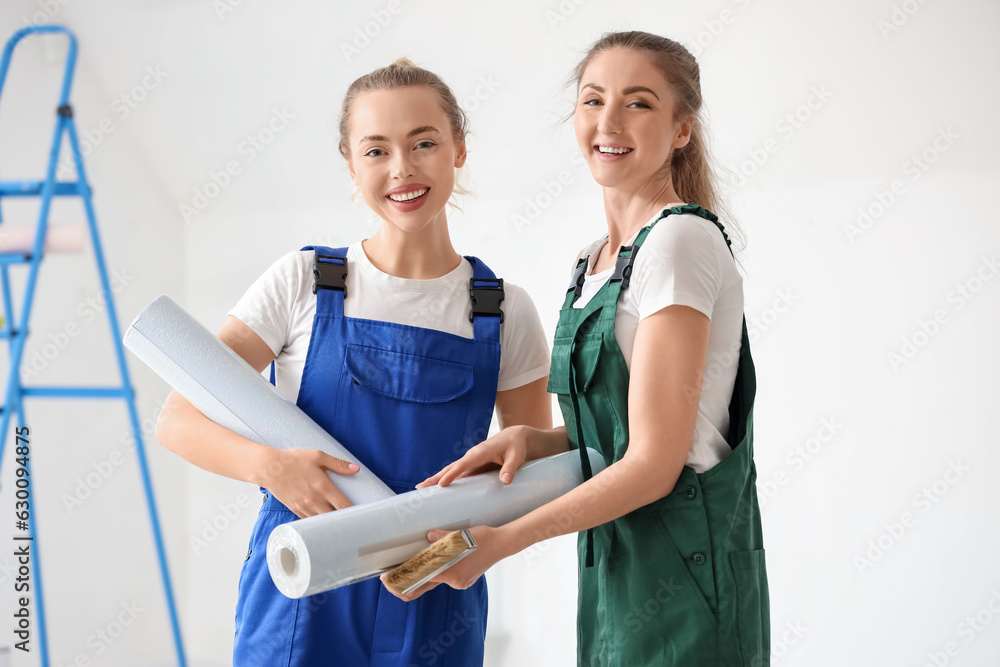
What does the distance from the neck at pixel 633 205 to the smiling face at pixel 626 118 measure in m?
0.03

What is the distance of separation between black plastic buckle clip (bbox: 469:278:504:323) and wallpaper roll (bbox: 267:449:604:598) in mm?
346

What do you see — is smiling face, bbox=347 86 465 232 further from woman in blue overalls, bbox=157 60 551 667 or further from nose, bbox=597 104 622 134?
nose, bbox=597 104 622 134

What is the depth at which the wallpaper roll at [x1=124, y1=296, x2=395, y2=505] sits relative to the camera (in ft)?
3.93

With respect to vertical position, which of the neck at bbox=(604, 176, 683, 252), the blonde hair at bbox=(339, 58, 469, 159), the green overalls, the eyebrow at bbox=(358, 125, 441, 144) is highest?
the blonde hair at bbox=(339, 58, 469, 159)

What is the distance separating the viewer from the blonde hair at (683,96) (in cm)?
124

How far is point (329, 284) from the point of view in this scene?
1.37 m

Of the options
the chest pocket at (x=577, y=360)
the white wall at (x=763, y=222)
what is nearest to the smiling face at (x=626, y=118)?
the chest pocket at (x=577, y=360)

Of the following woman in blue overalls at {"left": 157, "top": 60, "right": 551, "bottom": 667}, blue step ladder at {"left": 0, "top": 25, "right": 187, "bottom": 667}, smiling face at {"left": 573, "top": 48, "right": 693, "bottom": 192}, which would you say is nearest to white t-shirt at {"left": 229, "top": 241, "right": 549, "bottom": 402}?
woman in blue overalls at {"left": 157, "top": 60, "right": 551, "bottom": 667}

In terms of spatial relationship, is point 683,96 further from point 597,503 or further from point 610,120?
point 597,503

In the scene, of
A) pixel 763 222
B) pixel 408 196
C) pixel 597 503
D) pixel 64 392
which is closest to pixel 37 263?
pixel 64 392

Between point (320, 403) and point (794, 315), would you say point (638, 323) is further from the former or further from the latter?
point (794, 315)

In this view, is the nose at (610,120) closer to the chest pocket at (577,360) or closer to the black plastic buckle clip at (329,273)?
the chest pocket at (577,360)

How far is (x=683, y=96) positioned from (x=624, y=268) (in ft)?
1.07

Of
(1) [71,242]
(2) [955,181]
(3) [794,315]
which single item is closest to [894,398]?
(3) [794,315]
